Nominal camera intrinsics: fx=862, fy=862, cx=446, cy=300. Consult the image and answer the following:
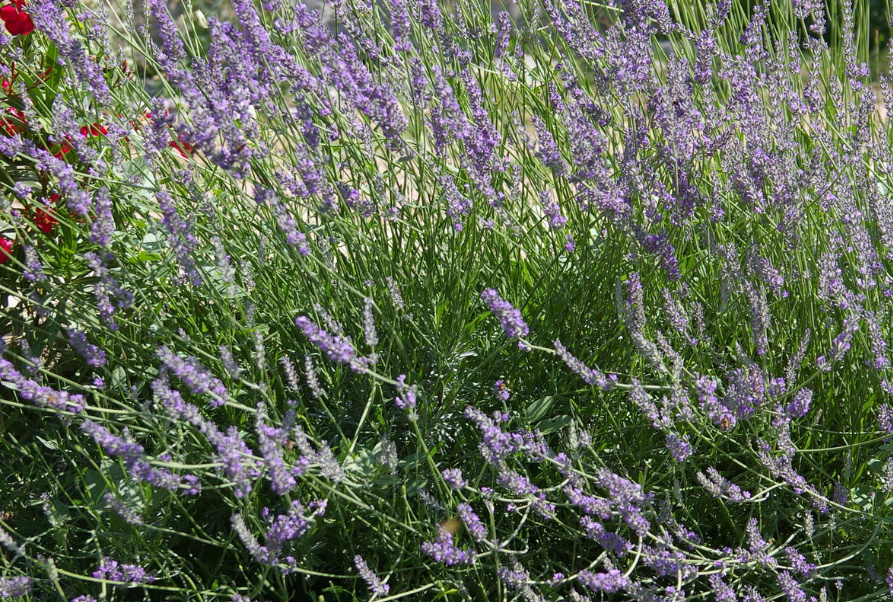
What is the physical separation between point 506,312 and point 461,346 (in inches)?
24.5

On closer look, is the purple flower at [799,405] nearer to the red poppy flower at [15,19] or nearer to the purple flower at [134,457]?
the purple flower at [134,457]

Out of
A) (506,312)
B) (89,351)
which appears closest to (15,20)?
(89,351)

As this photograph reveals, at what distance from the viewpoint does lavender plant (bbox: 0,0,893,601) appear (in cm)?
148

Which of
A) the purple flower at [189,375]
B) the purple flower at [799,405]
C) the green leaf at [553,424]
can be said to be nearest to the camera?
the purple flower at [189,375]

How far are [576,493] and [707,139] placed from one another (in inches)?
36.2

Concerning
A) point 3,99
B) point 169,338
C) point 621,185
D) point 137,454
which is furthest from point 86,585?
point 621,185

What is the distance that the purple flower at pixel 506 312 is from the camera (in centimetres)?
132

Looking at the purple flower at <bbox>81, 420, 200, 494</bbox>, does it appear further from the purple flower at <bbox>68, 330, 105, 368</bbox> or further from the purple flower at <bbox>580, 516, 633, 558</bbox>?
the purple flower at <bbox>580, 516, 633, 558</bbox>

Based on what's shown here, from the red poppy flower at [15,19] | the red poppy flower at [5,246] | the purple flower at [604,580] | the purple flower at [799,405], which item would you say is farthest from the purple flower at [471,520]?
the red poppy flower at [15,19]

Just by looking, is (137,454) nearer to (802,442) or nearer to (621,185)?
(621,185)

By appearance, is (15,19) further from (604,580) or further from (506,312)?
(604,580)

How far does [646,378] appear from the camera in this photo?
77.7 inches

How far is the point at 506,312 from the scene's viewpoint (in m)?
Result: 1.34

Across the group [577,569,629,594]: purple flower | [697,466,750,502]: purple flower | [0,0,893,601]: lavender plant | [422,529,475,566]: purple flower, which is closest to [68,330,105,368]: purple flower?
[0,0,893,601]: lavender plant
